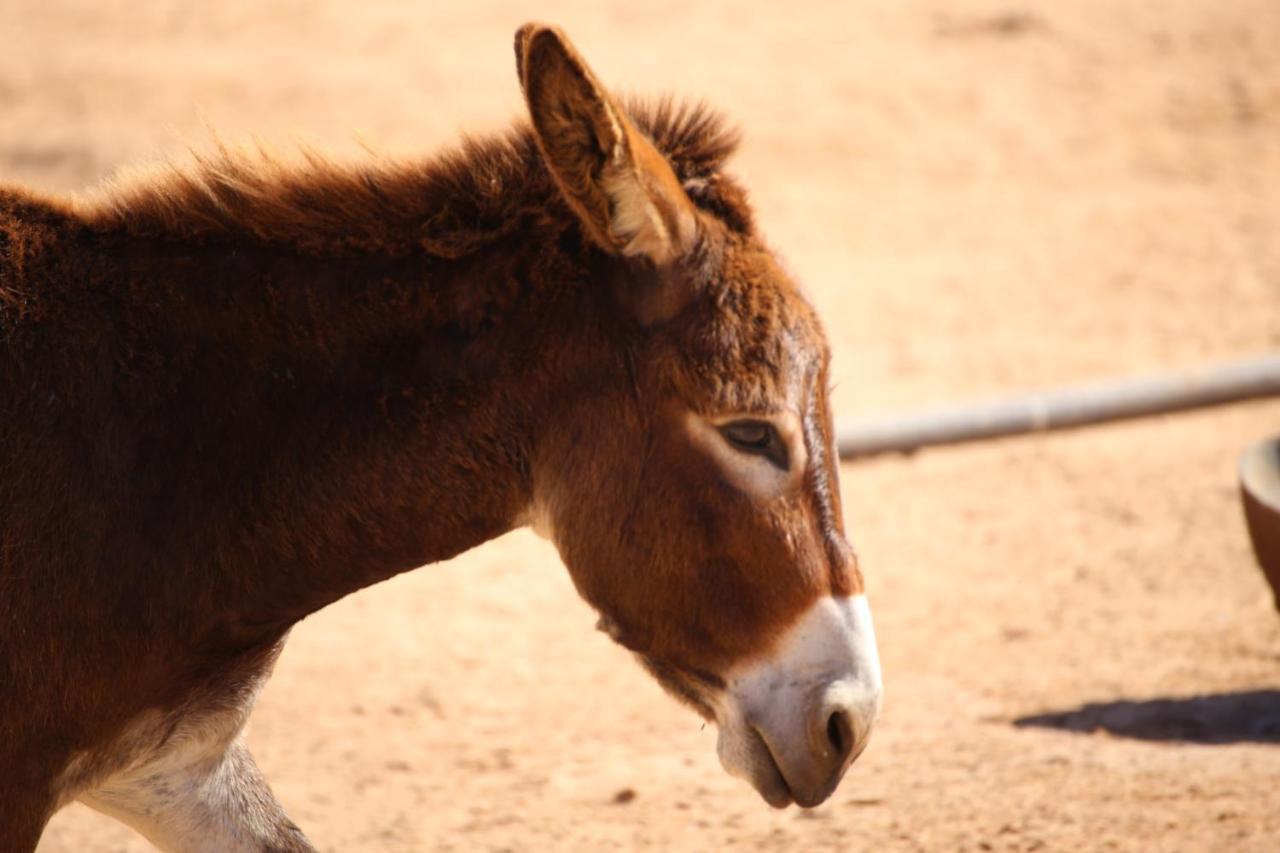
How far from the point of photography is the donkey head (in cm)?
270

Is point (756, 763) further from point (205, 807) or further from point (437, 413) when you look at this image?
point (205, 807)

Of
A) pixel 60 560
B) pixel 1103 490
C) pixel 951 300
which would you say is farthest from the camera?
pixel 951 300

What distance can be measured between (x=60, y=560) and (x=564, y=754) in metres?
2.43

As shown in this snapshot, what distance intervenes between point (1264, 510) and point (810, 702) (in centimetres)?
260

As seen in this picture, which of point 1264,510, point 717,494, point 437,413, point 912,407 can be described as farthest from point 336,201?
point 912,407

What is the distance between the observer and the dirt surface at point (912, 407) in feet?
13.8

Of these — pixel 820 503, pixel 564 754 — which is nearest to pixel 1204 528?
pixel 564 754

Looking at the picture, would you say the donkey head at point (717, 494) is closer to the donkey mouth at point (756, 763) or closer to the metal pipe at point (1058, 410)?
the donkey mouth at point (756, 763)

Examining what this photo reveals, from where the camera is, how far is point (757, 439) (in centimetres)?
273

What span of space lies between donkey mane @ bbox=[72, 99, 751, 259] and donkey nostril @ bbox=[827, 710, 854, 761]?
0.99 m

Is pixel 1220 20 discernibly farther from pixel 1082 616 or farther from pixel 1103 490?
pixel 1082 616

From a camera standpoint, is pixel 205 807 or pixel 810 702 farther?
pixel 205 807

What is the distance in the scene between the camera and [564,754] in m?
4.69

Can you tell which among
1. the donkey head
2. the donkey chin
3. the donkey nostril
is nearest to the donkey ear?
the donkey head
